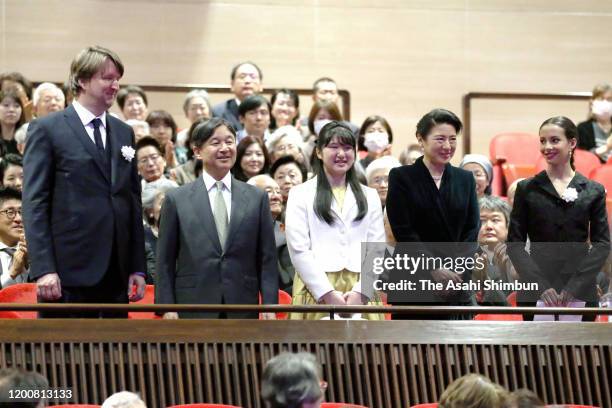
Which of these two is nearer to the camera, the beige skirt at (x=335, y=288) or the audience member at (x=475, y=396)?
the audience member at (x=475, y=396)

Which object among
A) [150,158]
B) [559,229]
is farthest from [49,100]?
[559,229]

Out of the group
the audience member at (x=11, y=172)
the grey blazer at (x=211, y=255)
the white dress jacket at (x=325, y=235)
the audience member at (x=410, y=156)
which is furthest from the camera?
the audience member at (x=410, y=156)

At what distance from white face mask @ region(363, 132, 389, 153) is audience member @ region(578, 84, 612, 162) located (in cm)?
156

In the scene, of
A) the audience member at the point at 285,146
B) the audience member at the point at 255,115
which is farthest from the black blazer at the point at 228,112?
the audience member at the point at 285,146

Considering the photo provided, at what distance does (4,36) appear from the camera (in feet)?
25.3

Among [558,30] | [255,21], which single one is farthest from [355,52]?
[558,30]

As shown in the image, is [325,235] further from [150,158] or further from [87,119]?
[150,158]

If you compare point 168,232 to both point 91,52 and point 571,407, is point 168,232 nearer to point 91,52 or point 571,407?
point 91,52

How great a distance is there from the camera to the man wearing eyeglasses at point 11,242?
4.52 meters

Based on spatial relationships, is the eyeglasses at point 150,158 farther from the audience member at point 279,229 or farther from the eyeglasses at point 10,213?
the eyeglasses at point 10,213

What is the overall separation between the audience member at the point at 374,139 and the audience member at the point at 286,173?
32.1 inches

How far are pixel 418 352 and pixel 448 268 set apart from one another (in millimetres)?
316

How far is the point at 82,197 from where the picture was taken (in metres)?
3.76

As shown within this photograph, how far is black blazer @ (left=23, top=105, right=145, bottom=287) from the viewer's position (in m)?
3.72
